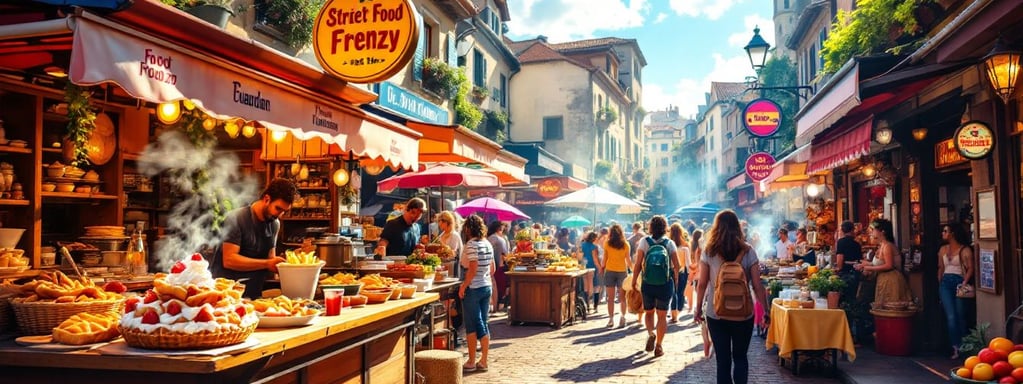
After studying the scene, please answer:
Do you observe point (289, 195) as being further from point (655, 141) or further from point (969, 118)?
point (655, 141)

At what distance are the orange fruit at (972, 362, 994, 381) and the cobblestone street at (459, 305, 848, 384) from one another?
390 cm

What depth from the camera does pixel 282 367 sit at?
429 cm

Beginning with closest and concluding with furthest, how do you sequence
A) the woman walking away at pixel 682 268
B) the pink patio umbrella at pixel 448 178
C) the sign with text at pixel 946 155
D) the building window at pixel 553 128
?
1. the sign with text at pixel 946 155
2. the pink patio umbrella at pixel 448 178
3. the woman walking away at pixel 682 268
4. the building window at pixel 553 128

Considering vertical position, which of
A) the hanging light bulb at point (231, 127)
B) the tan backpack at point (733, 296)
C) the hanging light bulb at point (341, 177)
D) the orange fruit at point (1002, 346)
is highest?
the hanging light bulb at point (231, 127)

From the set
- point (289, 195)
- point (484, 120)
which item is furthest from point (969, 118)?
point (484, 120)

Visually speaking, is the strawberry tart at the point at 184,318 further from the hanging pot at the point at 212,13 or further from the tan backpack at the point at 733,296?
the hanging pot at the point at 212,13

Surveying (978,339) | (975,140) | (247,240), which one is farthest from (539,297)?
(247,240)

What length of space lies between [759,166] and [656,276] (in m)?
11.8

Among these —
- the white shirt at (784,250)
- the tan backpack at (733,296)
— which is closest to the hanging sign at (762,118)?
the white shirt at (784,250)

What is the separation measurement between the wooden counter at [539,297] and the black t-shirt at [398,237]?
10.7 ft

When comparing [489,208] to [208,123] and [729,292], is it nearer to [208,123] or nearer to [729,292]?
[208,123]

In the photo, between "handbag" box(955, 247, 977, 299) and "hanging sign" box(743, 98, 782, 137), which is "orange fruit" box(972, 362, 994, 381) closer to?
"handbag" box(955, 247, 977, 299)

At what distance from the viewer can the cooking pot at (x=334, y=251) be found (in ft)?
22.6

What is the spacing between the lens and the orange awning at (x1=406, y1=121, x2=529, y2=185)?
899 cm
